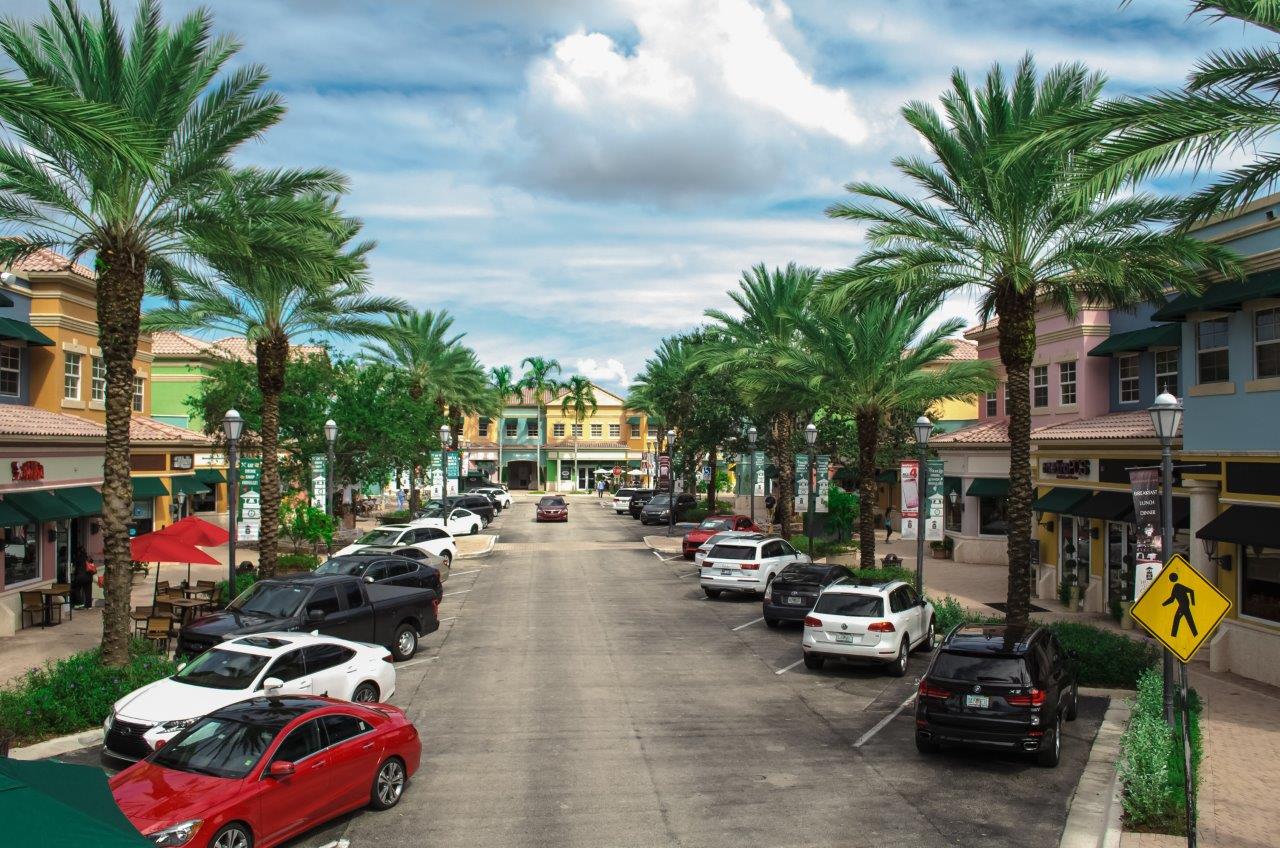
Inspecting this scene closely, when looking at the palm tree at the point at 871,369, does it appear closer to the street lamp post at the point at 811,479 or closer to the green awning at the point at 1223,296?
the street lamp post at the point at 811,479

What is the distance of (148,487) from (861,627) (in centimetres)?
2669

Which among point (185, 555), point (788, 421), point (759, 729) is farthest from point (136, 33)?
point (788, 421)

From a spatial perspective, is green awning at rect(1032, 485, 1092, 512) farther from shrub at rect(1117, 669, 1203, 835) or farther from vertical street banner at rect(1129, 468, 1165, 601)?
shrub at rect(1117, 669, 1203, 835)

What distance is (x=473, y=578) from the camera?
33125mm

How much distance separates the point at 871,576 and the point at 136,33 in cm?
2040

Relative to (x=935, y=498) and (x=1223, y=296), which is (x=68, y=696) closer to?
(x=935, y=498)

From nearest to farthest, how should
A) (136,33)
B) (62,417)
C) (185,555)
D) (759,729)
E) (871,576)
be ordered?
(759,729)
(136,33)
(185,555)
(871,576)
(62,417)

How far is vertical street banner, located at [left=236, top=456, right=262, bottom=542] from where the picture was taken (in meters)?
26.7

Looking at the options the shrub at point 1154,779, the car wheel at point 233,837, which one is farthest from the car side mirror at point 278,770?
the shrub at point 1154,779

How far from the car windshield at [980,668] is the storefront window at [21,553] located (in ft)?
72.3

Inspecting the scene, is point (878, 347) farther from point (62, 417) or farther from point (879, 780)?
point (62, 417)

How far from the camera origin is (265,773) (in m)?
9.21

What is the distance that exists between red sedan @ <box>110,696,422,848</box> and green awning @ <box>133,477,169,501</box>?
25.9 meters

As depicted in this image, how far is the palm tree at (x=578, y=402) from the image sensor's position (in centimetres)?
10119
